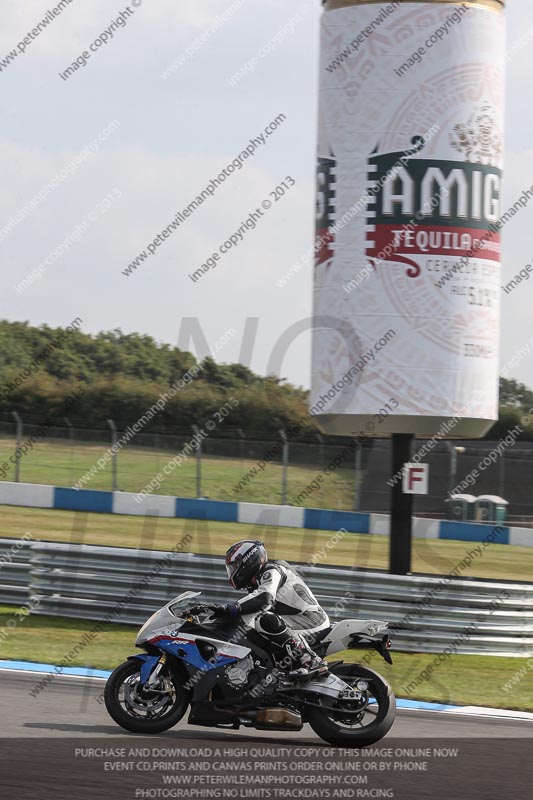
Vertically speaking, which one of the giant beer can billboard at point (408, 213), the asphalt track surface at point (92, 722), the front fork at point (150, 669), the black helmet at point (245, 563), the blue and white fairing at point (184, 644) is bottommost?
the asphalt track surface at point (92, 722)

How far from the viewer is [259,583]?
25.6 feet

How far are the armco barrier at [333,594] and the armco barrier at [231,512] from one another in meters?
13.8

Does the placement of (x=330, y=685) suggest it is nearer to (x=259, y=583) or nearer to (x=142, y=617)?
(x=259, y=583)

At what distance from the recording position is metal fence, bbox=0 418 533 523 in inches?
1101

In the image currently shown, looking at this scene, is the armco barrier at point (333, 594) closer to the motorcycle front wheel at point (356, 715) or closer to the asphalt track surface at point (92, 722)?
the asphalt track surface at point (92, 722)

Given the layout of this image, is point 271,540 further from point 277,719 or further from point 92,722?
point 277,719

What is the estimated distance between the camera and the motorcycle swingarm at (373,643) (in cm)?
766

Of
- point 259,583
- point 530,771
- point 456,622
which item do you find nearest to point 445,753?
point 530,771

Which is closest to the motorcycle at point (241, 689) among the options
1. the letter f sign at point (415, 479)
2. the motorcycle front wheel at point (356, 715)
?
the motorcycle front wheel at point (356, 715)

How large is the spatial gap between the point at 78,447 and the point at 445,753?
72.8 feet

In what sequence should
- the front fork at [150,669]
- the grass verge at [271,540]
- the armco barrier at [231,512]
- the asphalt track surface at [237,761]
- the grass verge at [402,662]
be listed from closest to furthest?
the asphalt track surface at [237,761] < the front fork at [150,669] < the grass verge at [402,662] < the grass verge at [271,540] < the armco barrier at [231,512]

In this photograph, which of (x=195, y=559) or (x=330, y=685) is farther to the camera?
(x=195, y=559)

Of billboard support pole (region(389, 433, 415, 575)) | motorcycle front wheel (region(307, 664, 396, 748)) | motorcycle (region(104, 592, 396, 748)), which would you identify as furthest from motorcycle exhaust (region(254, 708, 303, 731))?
billboard support pole (region(389, 433, 415, 575))

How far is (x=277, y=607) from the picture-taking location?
795cm
